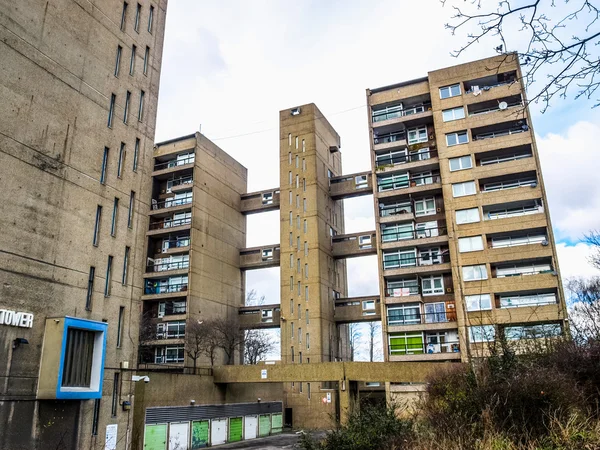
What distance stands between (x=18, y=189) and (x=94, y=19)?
930cm

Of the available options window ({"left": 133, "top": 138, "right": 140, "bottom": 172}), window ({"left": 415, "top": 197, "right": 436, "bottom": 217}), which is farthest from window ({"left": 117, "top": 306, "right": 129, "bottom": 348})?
window ({"left": 415, "top": 197, "right": 436, "bottom": 217})

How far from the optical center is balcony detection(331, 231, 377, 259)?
48.3 metres

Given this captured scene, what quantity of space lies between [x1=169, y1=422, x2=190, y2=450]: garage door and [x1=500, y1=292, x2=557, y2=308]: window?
2473 centimetres

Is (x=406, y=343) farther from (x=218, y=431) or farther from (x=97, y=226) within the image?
(x=97, y=226)

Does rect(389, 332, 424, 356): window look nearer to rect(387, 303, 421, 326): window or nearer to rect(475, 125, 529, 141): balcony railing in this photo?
rect(387, 303, 421, 326): window

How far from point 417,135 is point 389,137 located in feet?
8.54

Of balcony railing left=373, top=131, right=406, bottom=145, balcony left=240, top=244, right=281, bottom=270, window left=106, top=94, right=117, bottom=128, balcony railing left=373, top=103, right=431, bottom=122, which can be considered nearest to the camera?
window left=106, top=94, right=117, bottom=128

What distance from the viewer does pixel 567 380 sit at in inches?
461

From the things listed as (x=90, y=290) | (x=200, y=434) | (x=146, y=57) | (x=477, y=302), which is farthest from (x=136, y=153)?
(x=477, y=302)

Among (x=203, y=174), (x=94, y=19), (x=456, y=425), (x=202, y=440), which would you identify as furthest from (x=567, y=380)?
(x=203, y=174)

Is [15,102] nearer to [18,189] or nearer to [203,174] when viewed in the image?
[18,189]

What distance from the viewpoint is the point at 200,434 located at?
34312mm

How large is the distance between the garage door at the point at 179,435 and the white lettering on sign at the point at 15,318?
1690cm

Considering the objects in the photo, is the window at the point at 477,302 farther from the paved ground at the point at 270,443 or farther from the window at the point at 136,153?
the window at the point at 136,153
